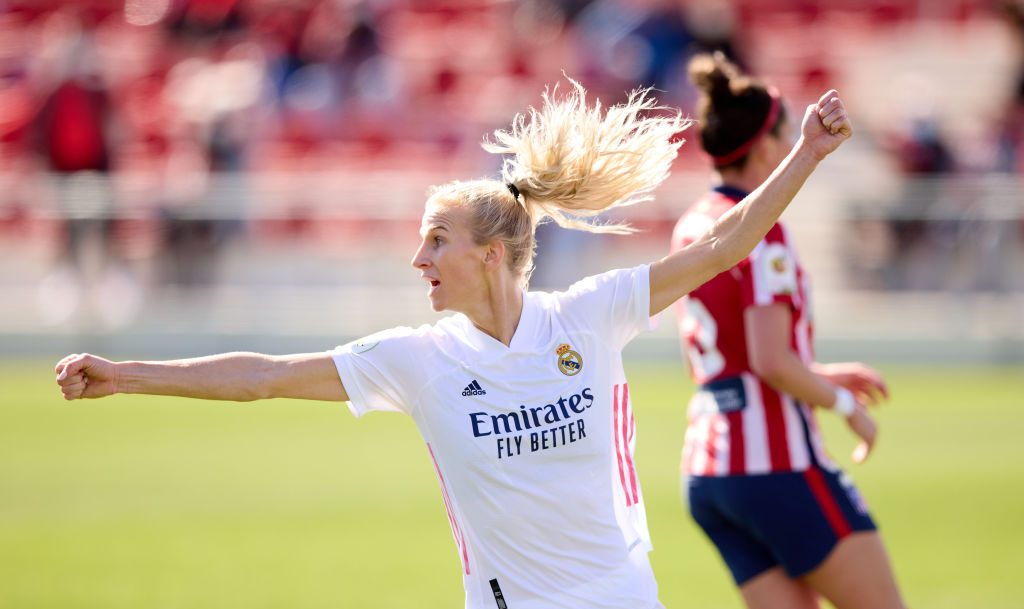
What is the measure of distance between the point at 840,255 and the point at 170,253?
7093mm

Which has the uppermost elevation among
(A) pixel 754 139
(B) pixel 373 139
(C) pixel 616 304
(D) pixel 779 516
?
(B) pixel 373 139

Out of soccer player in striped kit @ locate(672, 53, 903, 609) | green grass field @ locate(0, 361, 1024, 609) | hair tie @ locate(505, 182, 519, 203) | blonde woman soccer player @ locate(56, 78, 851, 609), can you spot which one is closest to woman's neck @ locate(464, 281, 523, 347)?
blonde woman soccer player @ locate(56, 78, 851, 609)

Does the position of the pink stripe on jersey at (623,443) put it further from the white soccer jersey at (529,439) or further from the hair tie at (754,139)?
the hair tie at (754,139)

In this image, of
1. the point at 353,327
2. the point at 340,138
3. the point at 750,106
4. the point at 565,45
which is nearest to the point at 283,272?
the point at 353,327

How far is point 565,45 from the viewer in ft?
65.0

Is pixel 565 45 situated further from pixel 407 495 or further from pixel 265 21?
pixel 407 495

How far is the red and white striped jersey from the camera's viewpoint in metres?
5.19

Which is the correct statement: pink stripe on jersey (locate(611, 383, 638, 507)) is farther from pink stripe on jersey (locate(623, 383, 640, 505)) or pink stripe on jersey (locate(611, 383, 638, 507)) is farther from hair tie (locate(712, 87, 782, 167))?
hair tie (locate(712, 87, 782, 167))

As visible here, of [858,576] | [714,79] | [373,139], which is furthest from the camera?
[373,139]

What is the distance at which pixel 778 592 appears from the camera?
5.23 metres

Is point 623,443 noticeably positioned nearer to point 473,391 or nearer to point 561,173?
point 473,391

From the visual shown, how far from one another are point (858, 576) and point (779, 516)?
33 centimetres

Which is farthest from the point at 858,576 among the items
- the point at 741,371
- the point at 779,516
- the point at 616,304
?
the point at 616,304

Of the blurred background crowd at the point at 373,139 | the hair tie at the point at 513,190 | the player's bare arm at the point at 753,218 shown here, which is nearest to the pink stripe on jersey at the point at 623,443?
the player's bare arm at the point at 753,218
